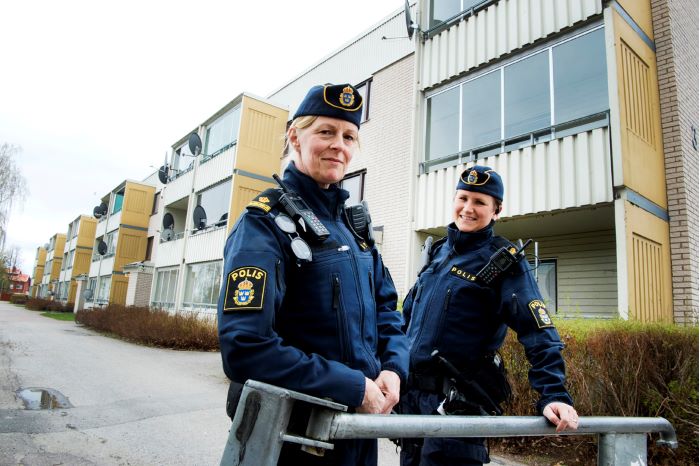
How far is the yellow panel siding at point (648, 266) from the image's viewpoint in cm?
643

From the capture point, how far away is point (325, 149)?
1.56 m

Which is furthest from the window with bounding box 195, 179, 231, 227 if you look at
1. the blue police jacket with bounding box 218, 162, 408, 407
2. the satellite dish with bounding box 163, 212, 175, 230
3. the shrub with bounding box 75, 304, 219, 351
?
the blue police jacket with bounding box 218, 162, 408, 407

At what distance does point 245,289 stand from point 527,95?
8.61 m

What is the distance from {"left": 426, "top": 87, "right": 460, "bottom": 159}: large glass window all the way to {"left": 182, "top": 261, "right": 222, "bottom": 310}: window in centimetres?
1084

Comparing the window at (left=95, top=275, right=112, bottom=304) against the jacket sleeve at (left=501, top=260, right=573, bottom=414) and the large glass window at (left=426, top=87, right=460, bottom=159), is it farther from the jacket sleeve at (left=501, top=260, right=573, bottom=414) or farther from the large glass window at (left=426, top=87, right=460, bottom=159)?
the jacket sleeve at (left=501, top=260, right=573, bottom=414)

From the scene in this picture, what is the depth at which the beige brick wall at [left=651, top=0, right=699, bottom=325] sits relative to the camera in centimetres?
712

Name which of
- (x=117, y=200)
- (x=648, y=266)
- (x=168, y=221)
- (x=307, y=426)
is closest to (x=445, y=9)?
(x=648, y=266)

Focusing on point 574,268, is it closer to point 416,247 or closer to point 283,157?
point 416,247

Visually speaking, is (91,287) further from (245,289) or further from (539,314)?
(245,289)

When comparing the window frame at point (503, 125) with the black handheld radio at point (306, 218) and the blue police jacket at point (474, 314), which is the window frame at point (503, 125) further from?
the black handheld radio at point (306, 218)

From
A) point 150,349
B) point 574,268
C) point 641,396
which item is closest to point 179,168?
point 150,349

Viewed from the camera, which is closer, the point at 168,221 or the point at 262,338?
the point at 262,338

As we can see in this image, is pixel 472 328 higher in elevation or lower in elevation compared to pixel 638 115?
lower

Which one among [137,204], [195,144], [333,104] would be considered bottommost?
[333,104]
